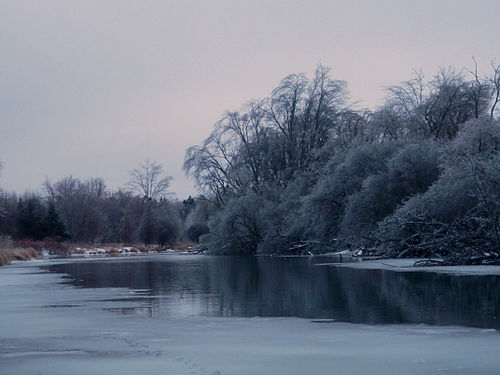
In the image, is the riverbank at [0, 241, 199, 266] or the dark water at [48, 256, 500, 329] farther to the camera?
the riverbank at [0, 241, 199, 266]

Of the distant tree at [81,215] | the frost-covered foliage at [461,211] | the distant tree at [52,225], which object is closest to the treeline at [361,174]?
the frost-covered foliage at [461,211]

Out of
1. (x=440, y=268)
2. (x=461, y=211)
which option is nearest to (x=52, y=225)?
(x=461, y=211)

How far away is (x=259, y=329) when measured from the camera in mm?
11875

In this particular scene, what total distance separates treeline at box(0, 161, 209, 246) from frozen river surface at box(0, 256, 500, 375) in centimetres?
5351

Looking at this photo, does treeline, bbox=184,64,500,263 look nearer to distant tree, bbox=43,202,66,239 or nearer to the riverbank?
the riverbank

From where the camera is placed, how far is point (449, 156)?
1358 inches

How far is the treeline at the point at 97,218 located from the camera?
83.9m

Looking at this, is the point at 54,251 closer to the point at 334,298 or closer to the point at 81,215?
the point at 81,215

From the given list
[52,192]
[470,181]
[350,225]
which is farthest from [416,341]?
[52,192]

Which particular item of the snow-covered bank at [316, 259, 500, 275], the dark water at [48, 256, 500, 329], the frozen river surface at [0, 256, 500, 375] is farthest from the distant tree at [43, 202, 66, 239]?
the frozen river surface at [0, 256, 500, 375]

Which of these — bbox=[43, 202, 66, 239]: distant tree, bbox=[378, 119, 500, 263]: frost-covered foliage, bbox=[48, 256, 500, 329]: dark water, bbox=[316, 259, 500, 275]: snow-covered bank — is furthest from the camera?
bbox=[43, 202, 66, 239]: distant tree

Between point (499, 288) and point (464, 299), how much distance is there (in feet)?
8.80

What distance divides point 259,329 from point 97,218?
9326 cm

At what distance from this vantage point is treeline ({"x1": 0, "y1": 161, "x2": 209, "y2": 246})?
275 feet
